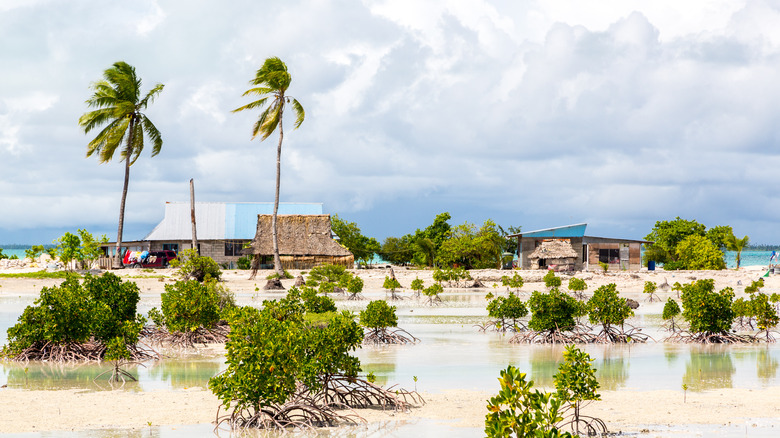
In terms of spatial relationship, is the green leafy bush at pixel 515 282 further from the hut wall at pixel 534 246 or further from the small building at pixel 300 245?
the small building at pixel 300 245

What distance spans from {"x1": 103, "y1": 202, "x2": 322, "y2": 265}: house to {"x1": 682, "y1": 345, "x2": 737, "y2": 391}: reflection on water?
1640 inches

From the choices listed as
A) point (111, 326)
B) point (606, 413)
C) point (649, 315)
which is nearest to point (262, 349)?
point (606, 413)

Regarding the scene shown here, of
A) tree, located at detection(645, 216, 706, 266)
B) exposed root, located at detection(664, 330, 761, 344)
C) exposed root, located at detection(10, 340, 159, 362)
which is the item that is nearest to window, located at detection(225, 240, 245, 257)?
tree, located at detection(645, 216, 706, 266)

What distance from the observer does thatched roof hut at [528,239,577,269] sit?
51625 millimetres

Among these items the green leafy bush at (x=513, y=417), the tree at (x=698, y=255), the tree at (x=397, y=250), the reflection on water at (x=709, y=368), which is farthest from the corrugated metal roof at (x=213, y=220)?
the green leafy bush at (x=513, y=417)

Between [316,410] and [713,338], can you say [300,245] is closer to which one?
[713,338]

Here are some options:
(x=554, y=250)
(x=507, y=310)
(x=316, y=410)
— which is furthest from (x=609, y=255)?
(x=316, y=410)

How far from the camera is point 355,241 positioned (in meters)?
60.2

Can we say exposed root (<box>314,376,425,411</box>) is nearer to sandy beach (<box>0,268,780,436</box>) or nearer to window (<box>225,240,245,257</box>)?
sandy beach (<box>0,268,780,436</box>)

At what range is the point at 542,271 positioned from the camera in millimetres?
48906

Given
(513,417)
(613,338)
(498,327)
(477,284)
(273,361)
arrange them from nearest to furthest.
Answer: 1. (513,417)
2. (273,361)
3. (613,338)
4. (498,327)
5. (477,284)

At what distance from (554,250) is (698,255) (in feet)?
33.5

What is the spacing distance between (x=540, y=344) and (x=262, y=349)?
1033 centimetres

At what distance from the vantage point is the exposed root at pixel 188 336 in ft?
57.5
